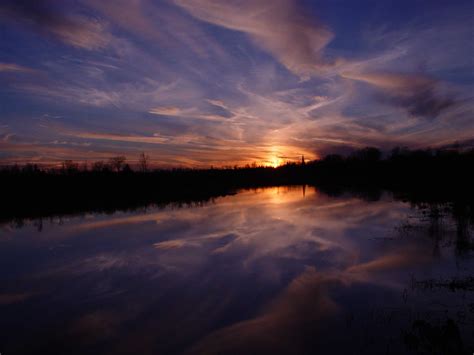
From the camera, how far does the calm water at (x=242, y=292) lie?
7.28 metres

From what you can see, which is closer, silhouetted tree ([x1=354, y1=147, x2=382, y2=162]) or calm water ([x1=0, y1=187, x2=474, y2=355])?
calm water ([x1=0, y1=187, x2=474, y2=355])

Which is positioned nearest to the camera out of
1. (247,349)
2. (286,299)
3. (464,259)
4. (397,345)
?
(397,345)

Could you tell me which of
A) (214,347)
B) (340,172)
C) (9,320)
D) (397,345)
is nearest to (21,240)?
(9,320)

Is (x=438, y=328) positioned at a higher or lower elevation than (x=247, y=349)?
higher

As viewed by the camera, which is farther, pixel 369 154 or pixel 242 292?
pixel 369 154

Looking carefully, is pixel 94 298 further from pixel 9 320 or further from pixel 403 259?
pixel 403 259

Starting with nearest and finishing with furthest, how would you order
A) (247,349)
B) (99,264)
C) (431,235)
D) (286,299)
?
(247,349) < (286,299) < (99,264) < (431,235)

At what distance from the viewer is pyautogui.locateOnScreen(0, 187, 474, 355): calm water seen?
23.9 ft

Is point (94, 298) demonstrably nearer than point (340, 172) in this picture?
Yes

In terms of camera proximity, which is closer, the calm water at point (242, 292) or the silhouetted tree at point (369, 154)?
the calm water at point (242, 292)

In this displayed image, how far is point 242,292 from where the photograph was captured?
10250 mm

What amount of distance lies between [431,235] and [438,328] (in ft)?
38.5

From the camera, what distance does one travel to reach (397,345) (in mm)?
6633

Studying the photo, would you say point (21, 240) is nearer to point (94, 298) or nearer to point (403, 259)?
point (94, 298)
